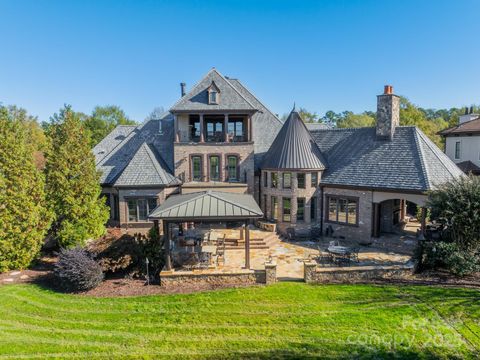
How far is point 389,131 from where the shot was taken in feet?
72.3

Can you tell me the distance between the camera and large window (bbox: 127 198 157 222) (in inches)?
904

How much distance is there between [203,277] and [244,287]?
2.12 metres

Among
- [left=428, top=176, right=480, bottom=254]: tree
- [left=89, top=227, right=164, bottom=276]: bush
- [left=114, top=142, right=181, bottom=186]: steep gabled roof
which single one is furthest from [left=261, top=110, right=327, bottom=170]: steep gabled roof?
[left=89, top=227, right=164, bottom=276]: bush

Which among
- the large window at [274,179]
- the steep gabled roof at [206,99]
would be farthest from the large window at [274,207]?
the steep gabled roof at [206,99]

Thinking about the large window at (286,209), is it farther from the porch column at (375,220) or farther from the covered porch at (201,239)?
the covered porch at (201,239)

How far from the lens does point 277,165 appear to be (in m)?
23.5

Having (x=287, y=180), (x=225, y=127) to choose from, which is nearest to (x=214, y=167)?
(x=225, y=127)

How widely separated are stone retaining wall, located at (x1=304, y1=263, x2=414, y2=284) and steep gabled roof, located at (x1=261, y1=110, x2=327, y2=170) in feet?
31.4

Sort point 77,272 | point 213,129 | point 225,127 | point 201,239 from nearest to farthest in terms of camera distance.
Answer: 1. point 77,272
2. point 201,239
3. point 225,127
4. point 213,129

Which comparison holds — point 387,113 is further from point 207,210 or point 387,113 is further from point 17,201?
point 17,201

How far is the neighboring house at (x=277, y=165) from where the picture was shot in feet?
68.9

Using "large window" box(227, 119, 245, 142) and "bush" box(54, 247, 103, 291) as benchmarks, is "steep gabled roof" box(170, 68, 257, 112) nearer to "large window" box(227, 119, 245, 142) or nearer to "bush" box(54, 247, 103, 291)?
"large window" box(227, 119, 245, 142)

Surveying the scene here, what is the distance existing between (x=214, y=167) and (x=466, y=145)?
28985mm

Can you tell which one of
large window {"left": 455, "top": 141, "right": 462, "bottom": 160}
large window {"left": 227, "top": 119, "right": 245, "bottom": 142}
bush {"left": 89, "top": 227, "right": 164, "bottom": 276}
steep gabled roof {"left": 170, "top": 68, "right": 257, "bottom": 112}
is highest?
steep gabled roof {"left": 170, "top": 68, "right": 257, "bottom": 112}
